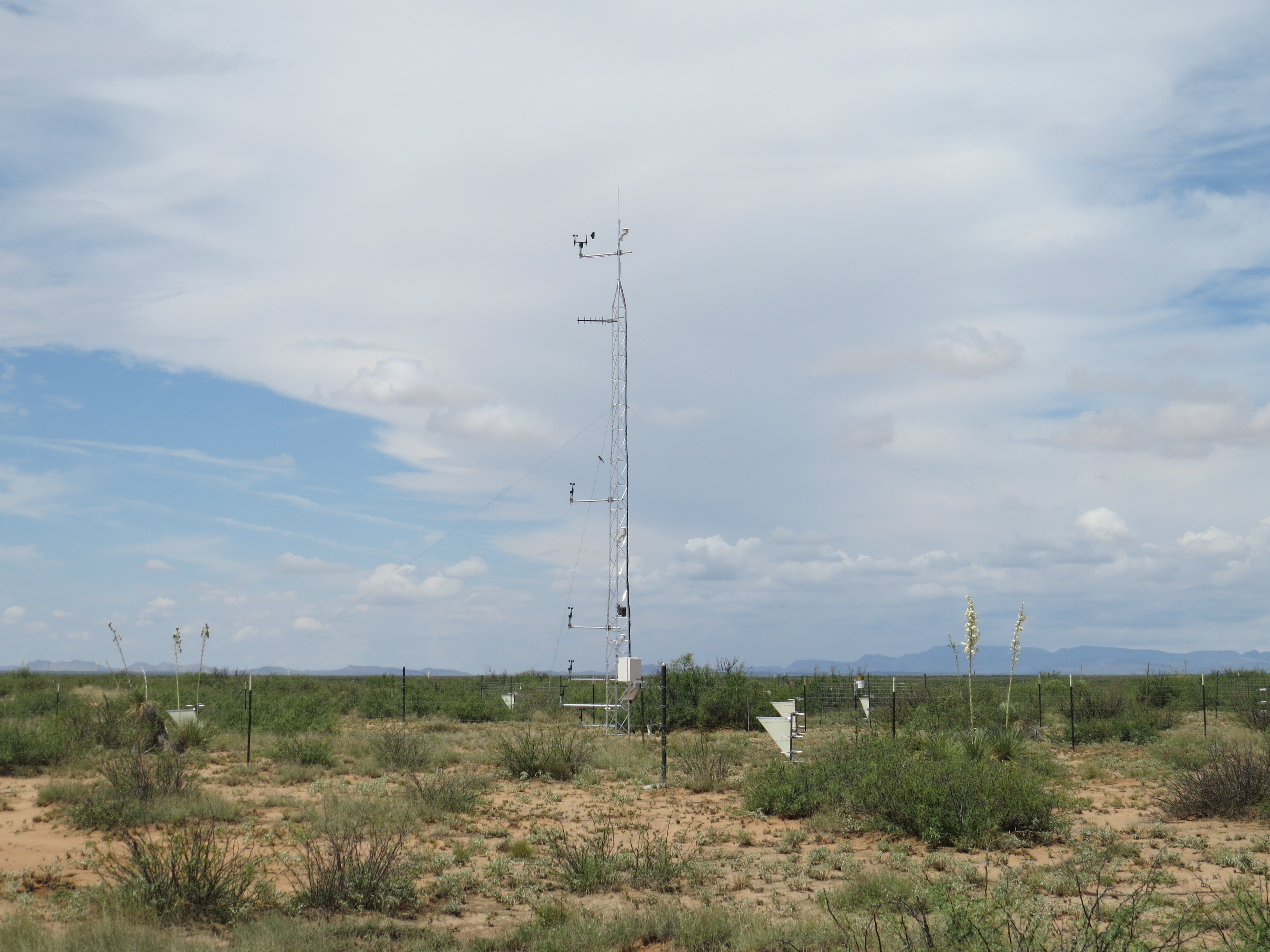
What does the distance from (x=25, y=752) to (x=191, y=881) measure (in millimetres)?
14465

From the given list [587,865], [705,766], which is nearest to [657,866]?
[587,865]

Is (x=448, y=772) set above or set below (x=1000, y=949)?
below

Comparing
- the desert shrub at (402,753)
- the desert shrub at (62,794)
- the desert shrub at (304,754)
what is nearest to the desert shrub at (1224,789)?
the desert shrub at (402,753)

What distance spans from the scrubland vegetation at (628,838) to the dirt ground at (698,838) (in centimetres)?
6

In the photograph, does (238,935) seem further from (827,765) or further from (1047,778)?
(1047,778)

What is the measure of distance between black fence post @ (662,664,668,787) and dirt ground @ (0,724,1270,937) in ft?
1.02

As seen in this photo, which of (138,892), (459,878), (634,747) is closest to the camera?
(138,892)

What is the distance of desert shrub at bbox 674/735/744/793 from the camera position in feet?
60.7

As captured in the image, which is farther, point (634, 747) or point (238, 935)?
point (634, 747)

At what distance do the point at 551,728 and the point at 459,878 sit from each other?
16.7 m

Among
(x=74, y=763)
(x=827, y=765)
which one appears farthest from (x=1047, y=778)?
(x=74, y=763)

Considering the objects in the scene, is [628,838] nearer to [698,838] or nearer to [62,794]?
[698,838]

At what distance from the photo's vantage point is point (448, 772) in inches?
789

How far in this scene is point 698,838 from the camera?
1367 centimetres
